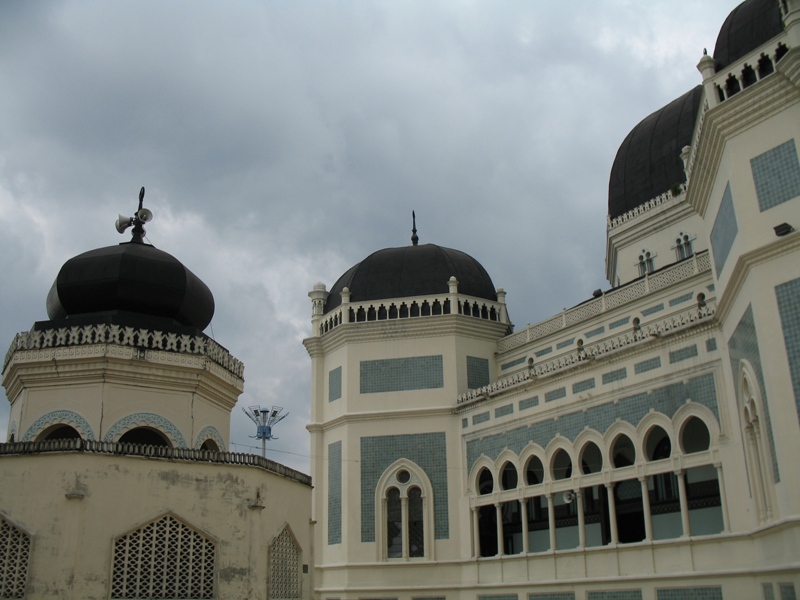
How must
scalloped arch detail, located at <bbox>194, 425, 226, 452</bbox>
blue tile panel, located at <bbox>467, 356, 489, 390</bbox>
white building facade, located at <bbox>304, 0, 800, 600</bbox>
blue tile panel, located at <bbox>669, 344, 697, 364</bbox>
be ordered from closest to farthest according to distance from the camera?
white building facade, located at <bbox>304, 0, 800, 600</bbox> → scalloped arch detail, located at <bbox>194, 425, 226, 452</bbox> → blue tile panel, located at <bbox>669, 344, 697, 364</bbox> → blue tile panel, located at <bbox>467, 356, 489, 390</bbox>

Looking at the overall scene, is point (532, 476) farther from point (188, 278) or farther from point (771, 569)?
point (188, 278)

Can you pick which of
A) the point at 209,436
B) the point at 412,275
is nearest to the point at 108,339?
the point at 209,436

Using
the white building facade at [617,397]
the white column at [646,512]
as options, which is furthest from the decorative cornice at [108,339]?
the white column at [646,512]

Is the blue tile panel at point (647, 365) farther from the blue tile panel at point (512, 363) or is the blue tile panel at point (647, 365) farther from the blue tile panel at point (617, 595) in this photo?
the blue tile panel at point (512, 363)

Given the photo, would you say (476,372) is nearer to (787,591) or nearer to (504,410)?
(504,410)

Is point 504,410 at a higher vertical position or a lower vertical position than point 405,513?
higher

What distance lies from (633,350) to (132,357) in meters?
11.6

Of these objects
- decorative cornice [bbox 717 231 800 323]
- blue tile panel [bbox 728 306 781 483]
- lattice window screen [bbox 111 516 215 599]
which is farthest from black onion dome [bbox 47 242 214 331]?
blue tile panel [bbox 728 306 781 483]

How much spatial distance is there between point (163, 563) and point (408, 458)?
11.7 m

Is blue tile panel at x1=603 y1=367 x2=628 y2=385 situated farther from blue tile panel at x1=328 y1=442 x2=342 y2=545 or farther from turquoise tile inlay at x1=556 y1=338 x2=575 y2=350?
blue tile panel at x1=328 y1=442 x2=342 y2=545

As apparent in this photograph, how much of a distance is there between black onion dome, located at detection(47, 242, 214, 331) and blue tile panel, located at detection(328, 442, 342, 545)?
Answer: 31.8 feet

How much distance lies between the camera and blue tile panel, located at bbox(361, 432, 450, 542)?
2470cm

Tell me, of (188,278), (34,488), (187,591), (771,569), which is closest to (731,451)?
(771,569)

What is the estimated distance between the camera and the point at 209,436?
1766 cm
